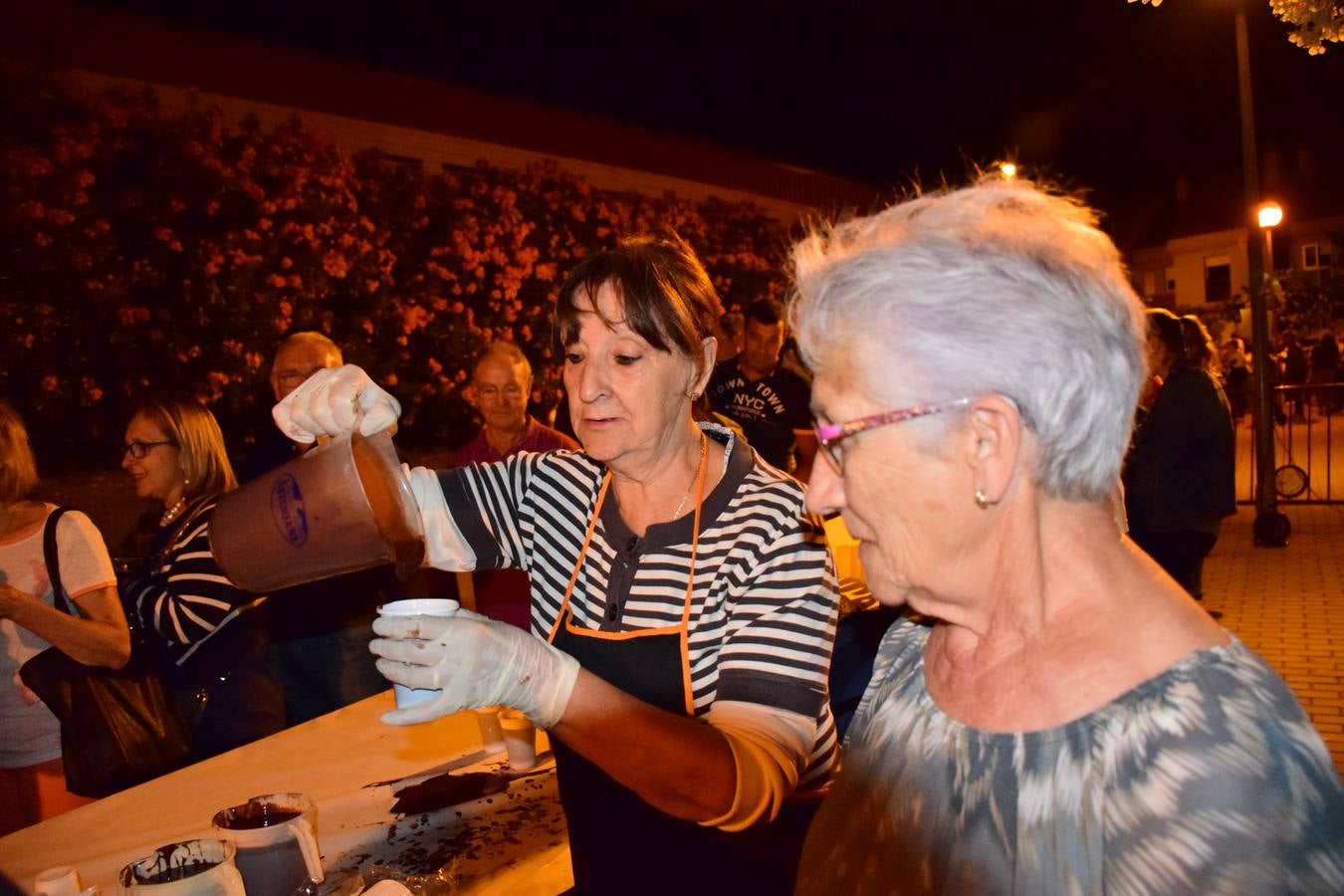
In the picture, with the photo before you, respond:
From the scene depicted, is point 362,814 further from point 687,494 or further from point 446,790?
point 687,494

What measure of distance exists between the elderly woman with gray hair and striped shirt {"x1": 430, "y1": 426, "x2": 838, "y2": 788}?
42 centimetres

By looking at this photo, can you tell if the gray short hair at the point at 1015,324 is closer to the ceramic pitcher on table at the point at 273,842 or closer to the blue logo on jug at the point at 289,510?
the blue logo on jug at the point at 289,510

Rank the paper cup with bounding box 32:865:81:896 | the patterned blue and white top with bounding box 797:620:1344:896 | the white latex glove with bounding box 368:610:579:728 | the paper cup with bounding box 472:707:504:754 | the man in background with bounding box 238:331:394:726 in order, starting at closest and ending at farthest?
the patterned blue and white top with bounding box 797:620:1344:896
the white latex glove with bounding box 368:610:579:728
the paper cup with bounding box 32:865:81:896
the paper cup with bounding box 472:707:504:754
the man in background with bounding box 238:331:394:726

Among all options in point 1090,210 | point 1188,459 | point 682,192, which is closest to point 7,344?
point 1090,210

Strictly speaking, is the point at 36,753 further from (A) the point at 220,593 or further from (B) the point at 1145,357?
(B) the point at 1145,357

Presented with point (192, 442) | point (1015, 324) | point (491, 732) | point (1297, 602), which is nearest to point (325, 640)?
point (192, 442)

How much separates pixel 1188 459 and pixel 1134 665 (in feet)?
17.4

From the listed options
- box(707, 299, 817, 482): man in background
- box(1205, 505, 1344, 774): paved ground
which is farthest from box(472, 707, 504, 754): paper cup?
box(1205, 505, 1344, 774): paved ground

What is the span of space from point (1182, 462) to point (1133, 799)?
5357 mm

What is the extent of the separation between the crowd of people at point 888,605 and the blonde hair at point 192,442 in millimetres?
1724

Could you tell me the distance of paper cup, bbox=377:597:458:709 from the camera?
67.7 inches

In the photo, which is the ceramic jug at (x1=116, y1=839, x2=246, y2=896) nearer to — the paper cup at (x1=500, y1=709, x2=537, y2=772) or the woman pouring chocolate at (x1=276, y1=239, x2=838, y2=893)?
the woman pouring chocolate at (x1=276, y1=239, x2=838, y2=893)

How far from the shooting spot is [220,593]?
3.32 metres

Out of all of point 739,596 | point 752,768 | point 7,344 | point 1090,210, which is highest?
point 7,344
